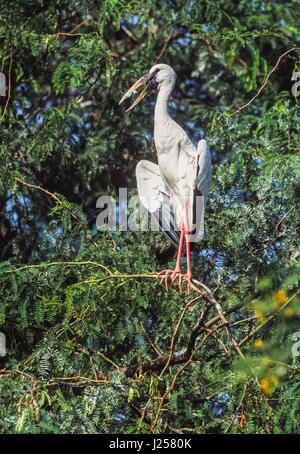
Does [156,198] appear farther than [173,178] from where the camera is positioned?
Yes

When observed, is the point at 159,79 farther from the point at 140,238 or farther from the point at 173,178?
the point at 140,238

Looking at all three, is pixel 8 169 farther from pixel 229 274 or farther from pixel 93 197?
pixel 229 274

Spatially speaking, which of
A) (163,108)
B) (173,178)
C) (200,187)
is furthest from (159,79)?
(200,187)

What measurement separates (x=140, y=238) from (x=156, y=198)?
30 cm

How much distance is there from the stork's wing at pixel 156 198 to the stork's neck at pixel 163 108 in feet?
1.20

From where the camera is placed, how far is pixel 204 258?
16.5 feet

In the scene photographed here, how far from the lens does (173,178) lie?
15.5 ft

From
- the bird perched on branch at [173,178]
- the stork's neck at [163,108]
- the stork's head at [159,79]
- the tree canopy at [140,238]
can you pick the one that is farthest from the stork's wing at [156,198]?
the stork's head at [159,79]

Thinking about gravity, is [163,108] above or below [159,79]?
below

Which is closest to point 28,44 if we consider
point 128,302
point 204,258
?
point 204,258

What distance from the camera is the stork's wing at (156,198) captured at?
4959mm

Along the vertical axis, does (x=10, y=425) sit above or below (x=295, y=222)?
below

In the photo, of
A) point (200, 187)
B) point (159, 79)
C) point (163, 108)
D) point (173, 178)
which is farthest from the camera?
point (159, 79)

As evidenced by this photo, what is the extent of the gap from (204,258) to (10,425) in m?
1.99
